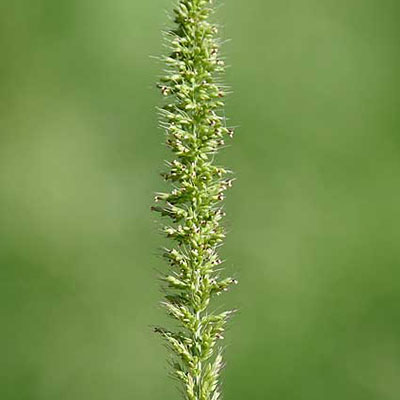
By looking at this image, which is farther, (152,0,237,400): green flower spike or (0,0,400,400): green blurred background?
(0,0,400,400): green blurred background

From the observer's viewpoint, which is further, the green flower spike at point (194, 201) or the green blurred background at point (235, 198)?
the green blurred background at point (235, 198)

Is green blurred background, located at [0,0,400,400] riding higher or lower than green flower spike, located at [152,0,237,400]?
higher

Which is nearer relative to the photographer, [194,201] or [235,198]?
[194,201]

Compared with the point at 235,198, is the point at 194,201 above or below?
below
